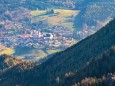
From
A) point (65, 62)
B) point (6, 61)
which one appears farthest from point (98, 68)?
A: point (6, 61)

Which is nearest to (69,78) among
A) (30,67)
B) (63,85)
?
(63,85)

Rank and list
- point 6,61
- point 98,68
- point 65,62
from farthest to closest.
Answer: point 6,61, point 65,62, point 98,68

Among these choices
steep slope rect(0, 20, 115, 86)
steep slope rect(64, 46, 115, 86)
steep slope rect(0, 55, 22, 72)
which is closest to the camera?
steep slope rect(64, 46, 115, 86)

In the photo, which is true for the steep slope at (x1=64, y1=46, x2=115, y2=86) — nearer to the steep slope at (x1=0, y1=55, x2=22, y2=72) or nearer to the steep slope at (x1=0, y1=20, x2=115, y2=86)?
the steep slope at (x1=0, y1=20, x2=115, y2=86)

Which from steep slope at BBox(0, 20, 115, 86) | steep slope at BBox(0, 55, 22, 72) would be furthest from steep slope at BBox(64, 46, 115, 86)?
steep slope at BBox(0, 55, 22, 72)

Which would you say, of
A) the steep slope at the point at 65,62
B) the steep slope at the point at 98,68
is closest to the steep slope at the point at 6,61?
the steep slope at the point at 65,62

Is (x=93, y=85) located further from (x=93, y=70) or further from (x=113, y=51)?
(x=113, y=51)

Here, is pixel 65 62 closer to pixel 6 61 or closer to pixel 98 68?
pixel 6 61

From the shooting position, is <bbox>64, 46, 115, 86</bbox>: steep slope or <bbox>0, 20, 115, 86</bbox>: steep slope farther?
<bbox>0, 20, 115, 86</bbox>: steep slope

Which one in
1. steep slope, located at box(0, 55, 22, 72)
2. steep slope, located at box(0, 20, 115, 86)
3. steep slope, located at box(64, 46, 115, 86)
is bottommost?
steep slope, located at box(0, 55, 22, 72)
